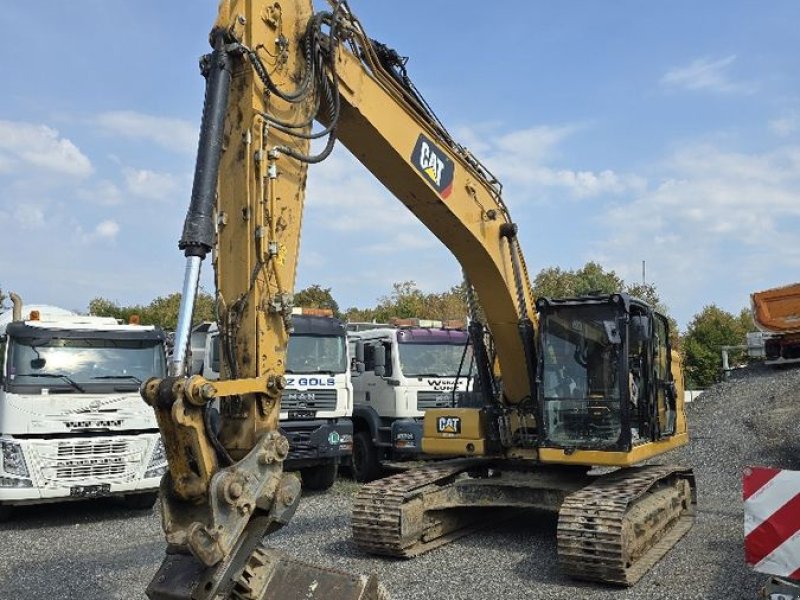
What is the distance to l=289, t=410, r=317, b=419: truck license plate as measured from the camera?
37.6 feet

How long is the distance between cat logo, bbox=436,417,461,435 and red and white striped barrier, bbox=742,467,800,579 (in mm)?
3977

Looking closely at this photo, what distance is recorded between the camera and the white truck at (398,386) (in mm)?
12438

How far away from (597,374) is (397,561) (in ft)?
8.78

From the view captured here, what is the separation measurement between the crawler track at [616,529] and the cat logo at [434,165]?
121 inches

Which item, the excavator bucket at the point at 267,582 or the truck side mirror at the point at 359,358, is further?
the truck side mirror at the point at 359,358

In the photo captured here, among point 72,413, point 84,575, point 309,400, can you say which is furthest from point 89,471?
point 309,400

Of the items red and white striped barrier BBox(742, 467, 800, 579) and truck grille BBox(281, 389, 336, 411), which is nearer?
red and white striped barrier BBox(742, 467, 800, 579)

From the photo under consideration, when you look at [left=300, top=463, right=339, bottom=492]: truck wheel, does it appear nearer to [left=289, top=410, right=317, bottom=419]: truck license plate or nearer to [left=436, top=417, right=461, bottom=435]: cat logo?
[left=289, top=410, right=317, bottom=419]: truck license plate

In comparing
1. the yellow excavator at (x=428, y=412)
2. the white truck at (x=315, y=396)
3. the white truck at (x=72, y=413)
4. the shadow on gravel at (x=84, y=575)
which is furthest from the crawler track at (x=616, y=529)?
the white truck at (x=72, y=413)

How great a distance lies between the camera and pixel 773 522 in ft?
15.9

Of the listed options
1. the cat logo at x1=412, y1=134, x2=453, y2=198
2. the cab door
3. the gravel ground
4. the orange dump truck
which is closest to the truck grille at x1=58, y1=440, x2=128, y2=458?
the gravel ground

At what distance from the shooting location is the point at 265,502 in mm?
4230

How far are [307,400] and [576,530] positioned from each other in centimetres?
566

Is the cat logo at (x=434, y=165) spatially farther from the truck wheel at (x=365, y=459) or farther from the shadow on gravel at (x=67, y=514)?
the truck wheel at (x=365, y=459)
